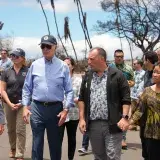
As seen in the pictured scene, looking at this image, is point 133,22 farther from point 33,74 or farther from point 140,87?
point 33,74

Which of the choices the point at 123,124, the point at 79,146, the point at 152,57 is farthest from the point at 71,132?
the point at 79,146

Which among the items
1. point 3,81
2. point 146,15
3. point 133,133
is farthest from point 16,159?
point 146,15

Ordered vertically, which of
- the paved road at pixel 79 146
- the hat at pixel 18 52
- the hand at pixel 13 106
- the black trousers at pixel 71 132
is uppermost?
the hat at pixel 18 52

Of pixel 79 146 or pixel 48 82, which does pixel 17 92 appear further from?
pixel 79 146

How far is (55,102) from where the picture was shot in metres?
6.12

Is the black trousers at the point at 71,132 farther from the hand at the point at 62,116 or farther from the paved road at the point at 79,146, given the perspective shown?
the hand at the point at 62,116

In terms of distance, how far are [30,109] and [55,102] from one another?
1.35 feet

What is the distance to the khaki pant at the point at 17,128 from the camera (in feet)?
24.8

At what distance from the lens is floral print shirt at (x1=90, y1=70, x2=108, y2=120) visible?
17.8 feet

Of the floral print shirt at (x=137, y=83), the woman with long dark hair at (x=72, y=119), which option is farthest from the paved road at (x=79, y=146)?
the floral print shirt at (x=137, y=83)

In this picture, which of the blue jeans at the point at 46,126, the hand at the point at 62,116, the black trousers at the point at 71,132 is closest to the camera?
the hand at the point at 62,116

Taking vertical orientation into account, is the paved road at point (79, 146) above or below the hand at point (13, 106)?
below

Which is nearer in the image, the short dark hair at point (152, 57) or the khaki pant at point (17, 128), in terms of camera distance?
the short dark hair at point (152, 57)

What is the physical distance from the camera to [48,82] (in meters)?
6.06
